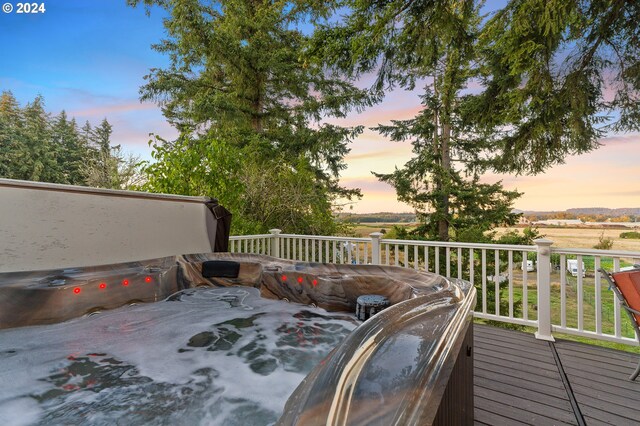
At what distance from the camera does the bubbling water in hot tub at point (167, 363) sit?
1.22m

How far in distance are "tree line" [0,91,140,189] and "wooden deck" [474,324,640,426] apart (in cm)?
1379

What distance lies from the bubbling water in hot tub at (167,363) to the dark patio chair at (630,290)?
1.66 meters

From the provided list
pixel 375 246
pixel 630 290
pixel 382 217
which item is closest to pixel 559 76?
pixel 375 246

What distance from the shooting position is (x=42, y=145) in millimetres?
16203

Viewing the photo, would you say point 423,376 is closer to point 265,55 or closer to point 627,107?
point 627,107

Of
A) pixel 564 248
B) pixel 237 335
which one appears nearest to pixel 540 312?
pixel 564 248

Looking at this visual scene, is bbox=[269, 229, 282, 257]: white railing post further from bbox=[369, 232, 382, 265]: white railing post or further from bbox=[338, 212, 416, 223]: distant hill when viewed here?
bbox=[338, 212, 416, 223]: distant hill

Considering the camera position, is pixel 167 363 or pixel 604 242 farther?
pixel 604 242

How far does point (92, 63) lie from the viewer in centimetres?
714

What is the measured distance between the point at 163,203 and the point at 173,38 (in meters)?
7.83

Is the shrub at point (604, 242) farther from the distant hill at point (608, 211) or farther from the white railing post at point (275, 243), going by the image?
the white railing post at point (275, 243)

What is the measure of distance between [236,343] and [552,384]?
72.4 inches

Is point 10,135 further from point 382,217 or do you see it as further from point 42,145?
point 382,217

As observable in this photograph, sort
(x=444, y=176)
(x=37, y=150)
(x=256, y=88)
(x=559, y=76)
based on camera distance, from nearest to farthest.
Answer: (x=559, y=76) < (x=444, y=176) < (x=256, y=88) < (x=37, y=150)
